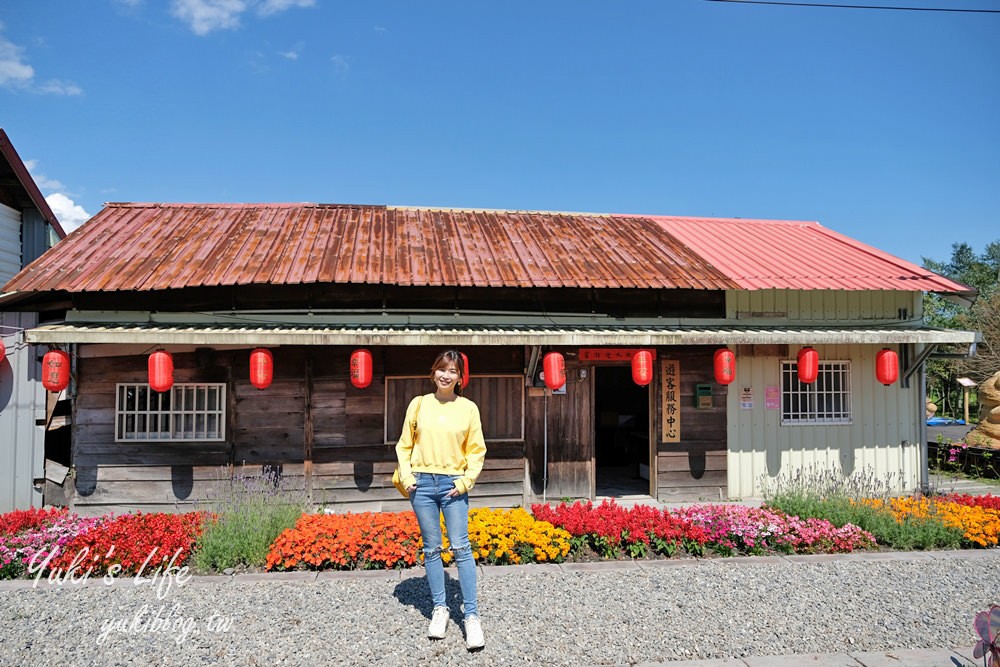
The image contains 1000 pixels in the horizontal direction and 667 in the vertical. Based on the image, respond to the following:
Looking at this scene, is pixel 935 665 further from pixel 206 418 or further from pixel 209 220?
pixel 209 220

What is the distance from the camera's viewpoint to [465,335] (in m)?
7.73

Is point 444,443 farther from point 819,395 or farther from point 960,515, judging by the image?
point 819,395

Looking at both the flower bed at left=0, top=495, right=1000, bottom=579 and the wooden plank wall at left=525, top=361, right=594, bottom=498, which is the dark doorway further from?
the flower bed at left=0, top=495, right=1000, bottom=579

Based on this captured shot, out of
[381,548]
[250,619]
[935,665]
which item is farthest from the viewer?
[381,548]

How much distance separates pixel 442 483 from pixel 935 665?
12.6 feet

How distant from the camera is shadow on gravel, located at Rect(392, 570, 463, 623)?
481cm

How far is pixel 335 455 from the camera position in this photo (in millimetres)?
8375

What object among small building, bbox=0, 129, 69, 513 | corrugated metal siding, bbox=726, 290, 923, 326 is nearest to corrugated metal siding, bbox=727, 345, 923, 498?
corrugated metal siding, bbox=726, 290, 923, 326

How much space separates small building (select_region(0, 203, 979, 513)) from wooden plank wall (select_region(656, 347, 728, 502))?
0.03 meters

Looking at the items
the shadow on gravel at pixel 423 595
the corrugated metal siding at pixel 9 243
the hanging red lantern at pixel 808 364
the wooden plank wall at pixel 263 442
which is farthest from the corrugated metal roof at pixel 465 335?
the corrugated metal siding at pixel 9 243

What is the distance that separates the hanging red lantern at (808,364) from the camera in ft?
28.0

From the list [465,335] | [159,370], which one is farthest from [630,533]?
[159,370]

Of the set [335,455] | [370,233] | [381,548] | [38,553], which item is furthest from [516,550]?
[370,233]

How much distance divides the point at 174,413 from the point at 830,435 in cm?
1066
